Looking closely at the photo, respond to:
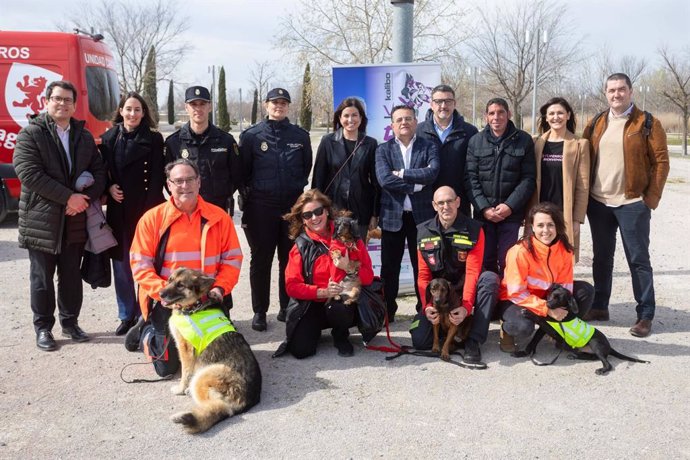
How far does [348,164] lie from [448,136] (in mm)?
954

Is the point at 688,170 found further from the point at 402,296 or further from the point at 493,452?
the point at 493,452

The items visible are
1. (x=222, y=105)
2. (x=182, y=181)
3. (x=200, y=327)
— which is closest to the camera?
(x=200, y=327)

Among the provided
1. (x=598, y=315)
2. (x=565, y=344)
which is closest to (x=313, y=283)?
(x=565, y=344)

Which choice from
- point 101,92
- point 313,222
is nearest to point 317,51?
point 101,92

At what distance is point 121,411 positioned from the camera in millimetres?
3516

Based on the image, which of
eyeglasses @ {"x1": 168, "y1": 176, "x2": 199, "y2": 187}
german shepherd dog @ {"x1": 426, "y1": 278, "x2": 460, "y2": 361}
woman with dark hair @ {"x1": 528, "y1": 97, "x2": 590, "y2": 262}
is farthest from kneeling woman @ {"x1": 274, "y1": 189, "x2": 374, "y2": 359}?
woman with dark hair @ {"x1": 528, "y1": 97, "x2": 590, "y2": 262}

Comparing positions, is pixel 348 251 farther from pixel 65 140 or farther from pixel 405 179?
pixel 65 140

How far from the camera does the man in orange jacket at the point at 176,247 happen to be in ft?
13.4

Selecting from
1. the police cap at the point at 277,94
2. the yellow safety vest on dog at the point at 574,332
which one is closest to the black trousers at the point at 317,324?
the yellow safety vest on dog at the point at 574,332

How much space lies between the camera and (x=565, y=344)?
4328mm

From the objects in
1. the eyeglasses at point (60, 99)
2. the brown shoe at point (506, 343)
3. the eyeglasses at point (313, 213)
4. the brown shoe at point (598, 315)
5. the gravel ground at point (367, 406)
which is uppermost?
the eyeglasses at point (60, 99)

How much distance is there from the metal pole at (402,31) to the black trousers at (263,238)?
7.87 feet

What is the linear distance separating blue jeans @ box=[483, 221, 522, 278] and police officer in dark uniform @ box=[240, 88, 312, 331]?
1.73 metres

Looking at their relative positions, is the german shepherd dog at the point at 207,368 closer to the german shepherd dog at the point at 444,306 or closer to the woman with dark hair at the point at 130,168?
the woman with dark hair at the point at 130,168
